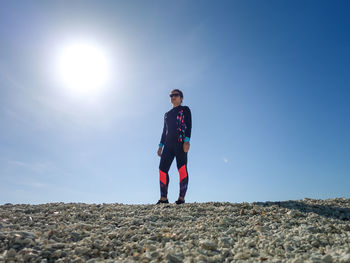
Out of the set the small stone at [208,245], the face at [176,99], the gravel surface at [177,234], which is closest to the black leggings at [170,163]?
the gravel surface at [177,234]

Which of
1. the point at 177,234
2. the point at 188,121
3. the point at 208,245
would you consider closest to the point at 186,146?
the point at 188,121

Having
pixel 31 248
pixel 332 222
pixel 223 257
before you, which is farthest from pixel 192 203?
pixel 31 248

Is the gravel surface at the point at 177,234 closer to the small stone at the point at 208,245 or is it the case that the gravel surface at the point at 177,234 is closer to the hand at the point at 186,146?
the small stone at the point at 208,245

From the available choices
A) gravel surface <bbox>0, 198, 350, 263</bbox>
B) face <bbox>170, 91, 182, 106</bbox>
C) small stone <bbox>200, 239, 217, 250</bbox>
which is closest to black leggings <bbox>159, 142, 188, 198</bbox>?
gravel surface <bbox>0, 198, 350, 263</bbox>

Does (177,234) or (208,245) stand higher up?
(177,234)

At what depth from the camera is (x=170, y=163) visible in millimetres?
8453

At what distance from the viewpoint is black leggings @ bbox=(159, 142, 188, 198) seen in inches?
318

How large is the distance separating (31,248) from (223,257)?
2.64m

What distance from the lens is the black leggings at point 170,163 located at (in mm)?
8070

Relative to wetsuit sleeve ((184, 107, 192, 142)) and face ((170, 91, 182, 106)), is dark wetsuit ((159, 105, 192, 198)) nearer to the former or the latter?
wetsuit sleeve ((184, 107, 192, 142))

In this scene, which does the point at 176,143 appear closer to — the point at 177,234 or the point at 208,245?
the point at 177,234

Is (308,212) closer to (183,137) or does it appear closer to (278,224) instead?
(278,224)

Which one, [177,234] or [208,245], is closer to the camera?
[208,245]

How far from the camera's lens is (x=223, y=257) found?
3.78 meters
